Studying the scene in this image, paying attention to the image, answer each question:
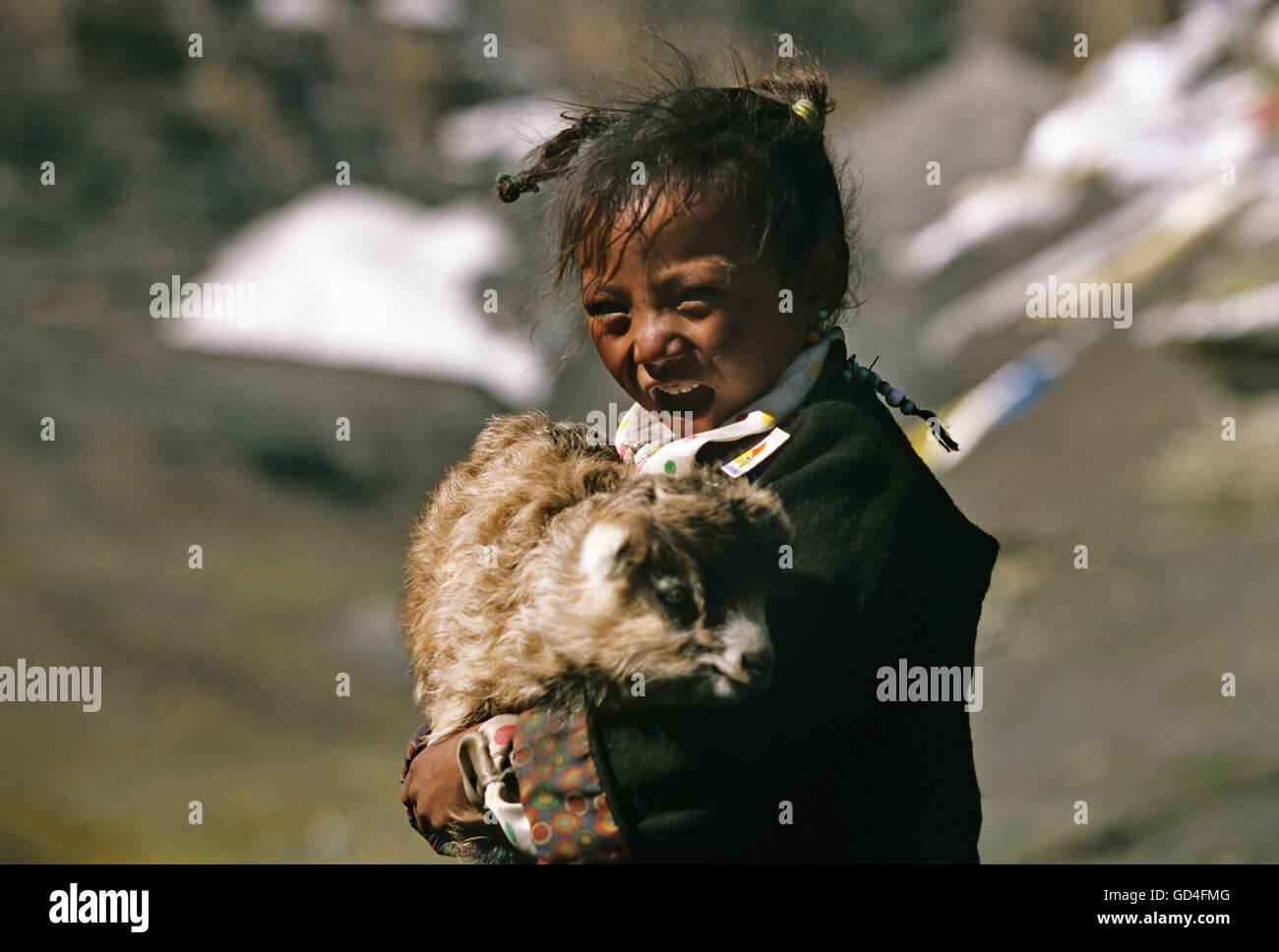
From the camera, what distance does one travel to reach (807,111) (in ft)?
5.86

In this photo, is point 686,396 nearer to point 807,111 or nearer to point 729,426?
point 729,426

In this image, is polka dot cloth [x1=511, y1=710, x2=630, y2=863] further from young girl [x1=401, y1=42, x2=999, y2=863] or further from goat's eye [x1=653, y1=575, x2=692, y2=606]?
goat's eye [x1=653, y1=575, x2=692, y2=606]

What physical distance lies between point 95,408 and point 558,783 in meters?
6.81

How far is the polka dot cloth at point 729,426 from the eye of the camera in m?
1.62

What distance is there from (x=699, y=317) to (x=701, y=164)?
0.20m

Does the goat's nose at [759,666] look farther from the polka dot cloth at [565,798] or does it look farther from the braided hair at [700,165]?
the braided hair at [700,165]

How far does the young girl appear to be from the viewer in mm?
1450

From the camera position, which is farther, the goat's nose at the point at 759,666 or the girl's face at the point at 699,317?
the girl's face at the point at 699,317

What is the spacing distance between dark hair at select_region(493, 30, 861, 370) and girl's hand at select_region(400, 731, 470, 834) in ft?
2.20

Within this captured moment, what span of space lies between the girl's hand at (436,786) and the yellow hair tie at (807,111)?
3.16ft

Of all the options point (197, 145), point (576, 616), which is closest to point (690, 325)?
point (576, 616)

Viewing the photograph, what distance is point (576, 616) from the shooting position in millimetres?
1470

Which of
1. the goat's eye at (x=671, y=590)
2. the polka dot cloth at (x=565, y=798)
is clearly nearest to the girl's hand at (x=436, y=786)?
the polka dot cloth at (x=565, y=798)

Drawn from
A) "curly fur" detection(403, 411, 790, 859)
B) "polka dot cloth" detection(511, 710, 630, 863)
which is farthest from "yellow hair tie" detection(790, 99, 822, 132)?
Result: "polka dot cloth" detection(511, 710, 630, 863)
